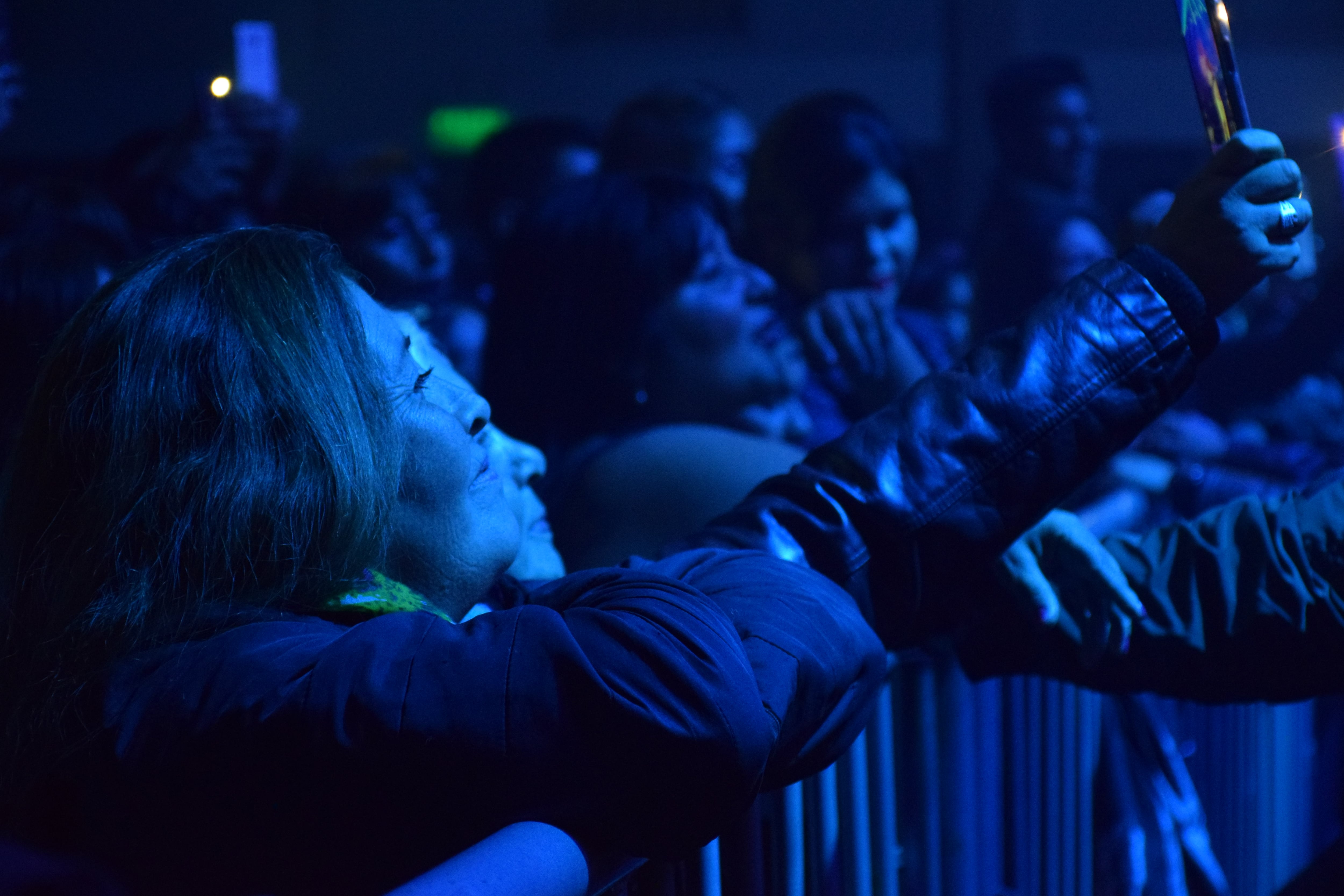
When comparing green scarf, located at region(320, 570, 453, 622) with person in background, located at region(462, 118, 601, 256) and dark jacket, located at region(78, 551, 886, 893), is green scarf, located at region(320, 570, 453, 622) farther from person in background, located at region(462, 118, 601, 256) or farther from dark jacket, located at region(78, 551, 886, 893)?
person in background, located at region(462, 118, 601, 256)

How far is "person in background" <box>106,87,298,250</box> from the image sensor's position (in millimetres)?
3402

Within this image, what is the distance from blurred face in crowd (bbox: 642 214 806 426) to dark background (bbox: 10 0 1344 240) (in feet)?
22.7

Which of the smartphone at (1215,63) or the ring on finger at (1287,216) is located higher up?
the smartphone at (1215,63)

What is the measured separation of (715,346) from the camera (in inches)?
85.7

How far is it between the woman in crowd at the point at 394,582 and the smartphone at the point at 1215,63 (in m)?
0.08

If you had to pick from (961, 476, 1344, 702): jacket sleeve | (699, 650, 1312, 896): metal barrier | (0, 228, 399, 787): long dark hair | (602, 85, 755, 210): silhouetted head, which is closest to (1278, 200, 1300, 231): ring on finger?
(961, 476, 1344, 702): jacket sleeve

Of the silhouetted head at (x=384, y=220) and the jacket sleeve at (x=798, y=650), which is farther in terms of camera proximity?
the silhouetted head at (x=384, y=220)

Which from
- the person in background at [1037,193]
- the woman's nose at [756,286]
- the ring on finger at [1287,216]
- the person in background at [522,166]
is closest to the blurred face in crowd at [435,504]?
the ring on finger at [1287,216]

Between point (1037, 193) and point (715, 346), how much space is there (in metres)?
2.15

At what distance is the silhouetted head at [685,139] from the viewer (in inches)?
148

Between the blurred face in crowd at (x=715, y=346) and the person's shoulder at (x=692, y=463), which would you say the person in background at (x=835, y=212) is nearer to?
the blurred face in crowd at (x=715, y=346)

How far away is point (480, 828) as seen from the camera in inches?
31.4

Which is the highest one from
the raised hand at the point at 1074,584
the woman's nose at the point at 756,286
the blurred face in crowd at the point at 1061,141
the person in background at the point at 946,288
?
the woman's nose at the point at 756,286

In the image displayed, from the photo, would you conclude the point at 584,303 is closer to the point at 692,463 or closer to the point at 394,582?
the point at 692,463
